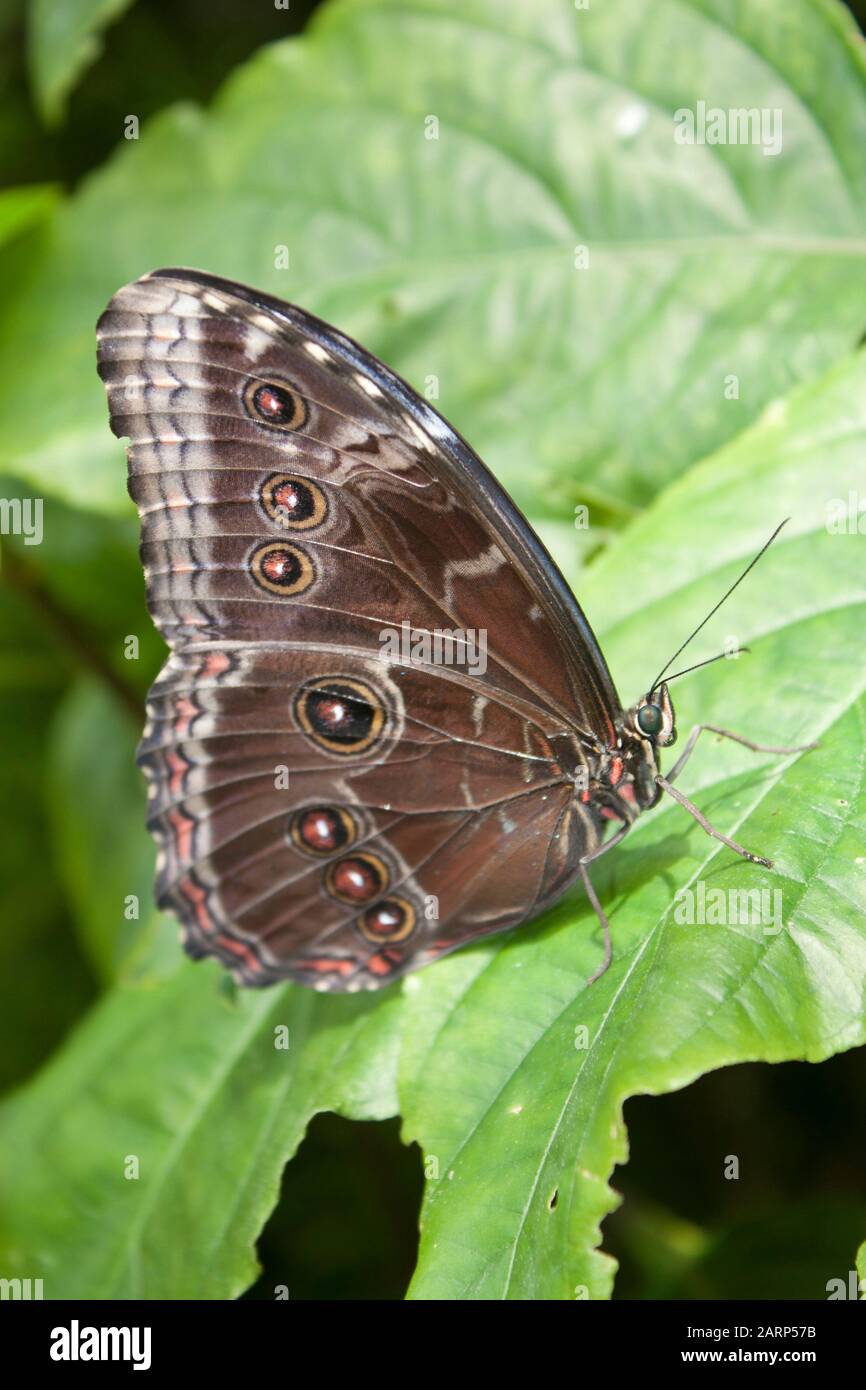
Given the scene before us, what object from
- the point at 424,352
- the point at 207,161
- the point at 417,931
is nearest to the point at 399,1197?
the point at 417,931

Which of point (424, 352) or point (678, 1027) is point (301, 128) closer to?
point (424, 352)

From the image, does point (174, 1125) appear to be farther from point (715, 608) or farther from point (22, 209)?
point (22, 209)

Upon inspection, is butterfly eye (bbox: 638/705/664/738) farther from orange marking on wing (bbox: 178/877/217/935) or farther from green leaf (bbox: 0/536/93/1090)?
green leaf (bbox: 0/536/93/1090)

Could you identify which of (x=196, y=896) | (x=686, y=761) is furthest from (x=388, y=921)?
(x=686, y=761)

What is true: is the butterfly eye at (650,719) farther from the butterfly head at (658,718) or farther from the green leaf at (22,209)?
the green leaf at (22,209)
